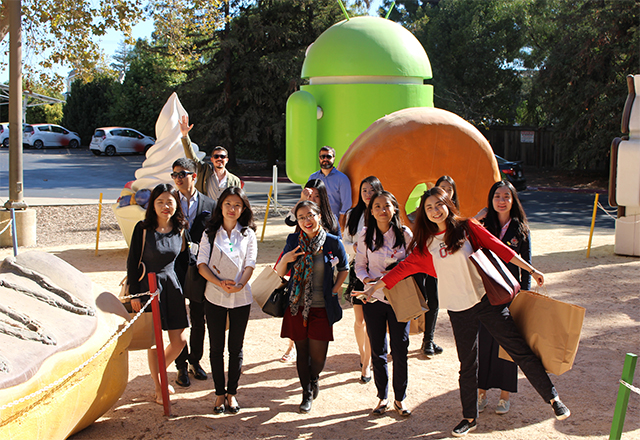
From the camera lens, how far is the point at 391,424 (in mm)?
4160

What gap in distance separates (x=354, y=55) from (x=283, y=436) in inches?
219

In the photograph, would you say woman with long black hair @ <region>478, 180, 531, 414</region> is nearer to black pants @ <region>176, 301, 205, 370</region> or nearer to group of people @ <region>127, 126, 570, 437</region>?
group of people @ <region>127, 126, 570, 437</region>

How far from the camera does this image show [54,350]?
324cm

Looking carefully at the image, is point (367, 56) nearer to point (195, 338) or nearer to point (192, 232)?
point (192, 232)

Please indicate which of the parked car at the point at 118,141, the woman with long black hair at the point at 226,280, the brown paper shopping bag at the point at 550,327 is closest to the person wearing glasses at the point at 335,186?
the woman with long black hair at the point at 226,280

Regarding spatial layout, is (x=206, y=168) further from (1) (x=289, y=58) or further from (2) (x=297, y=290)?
(1) (x=289, y=58)

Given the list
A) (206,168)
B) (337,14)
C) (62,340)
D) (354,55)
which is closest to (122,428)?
(62,340)

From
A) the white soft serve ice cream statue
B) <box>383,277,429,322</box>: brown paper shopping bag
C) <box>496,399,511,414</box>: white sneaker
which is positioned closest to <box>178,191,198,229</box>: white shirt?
<box>383,277,429,322</box>: brown paper shopping bag

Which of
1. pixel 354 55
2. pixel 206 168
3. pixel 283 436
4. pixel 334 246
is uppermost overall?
pixel 354 55

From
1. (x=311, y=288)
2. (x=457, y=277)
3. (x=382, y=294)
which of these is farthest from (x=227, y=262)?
(x=457, y=277)

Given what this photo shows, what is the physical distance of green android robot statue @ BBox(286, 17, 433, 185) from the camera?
26.9ft

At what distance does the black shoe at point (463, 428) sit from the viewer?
3945mm

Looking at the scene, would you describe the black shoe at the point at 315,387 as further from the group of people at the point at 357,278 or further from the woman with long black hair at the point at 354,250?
the woman with long black hair at the point at 354,250

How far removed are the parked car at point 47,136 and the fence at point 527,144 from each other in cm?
2241
